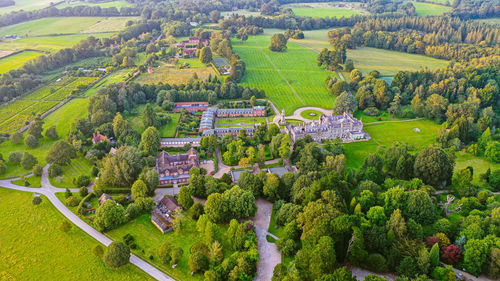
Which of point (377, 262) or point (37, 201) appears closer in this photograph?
point (377, 262)

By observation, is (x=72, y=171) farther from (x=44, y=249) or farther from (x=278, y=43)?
(x=278, y=43)

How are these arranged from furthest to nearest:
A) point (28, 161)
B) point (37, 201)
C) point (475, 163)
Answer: point (475, 163) → point (28, 161) → point (37, 201)

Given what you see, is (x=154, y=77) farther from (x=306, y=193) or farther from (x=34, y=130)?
(x=306, y=193)

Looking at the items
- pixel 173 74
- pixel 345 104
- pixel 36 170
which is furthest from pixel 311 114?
pixel 36 170

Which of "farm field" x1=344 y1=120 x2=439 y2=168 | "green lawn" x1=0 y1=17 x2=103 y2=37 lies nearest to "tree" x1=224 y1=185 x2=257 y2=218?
"farm field" x1=344 y1=120 x2=439 y2=168

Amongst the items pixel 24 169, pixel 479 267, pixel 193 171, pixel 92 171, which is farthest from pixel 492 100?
pixel 24 169

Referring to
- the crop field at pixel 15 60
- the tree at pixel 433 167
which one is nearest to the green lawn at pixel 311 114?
the tree at pixel 433 167
